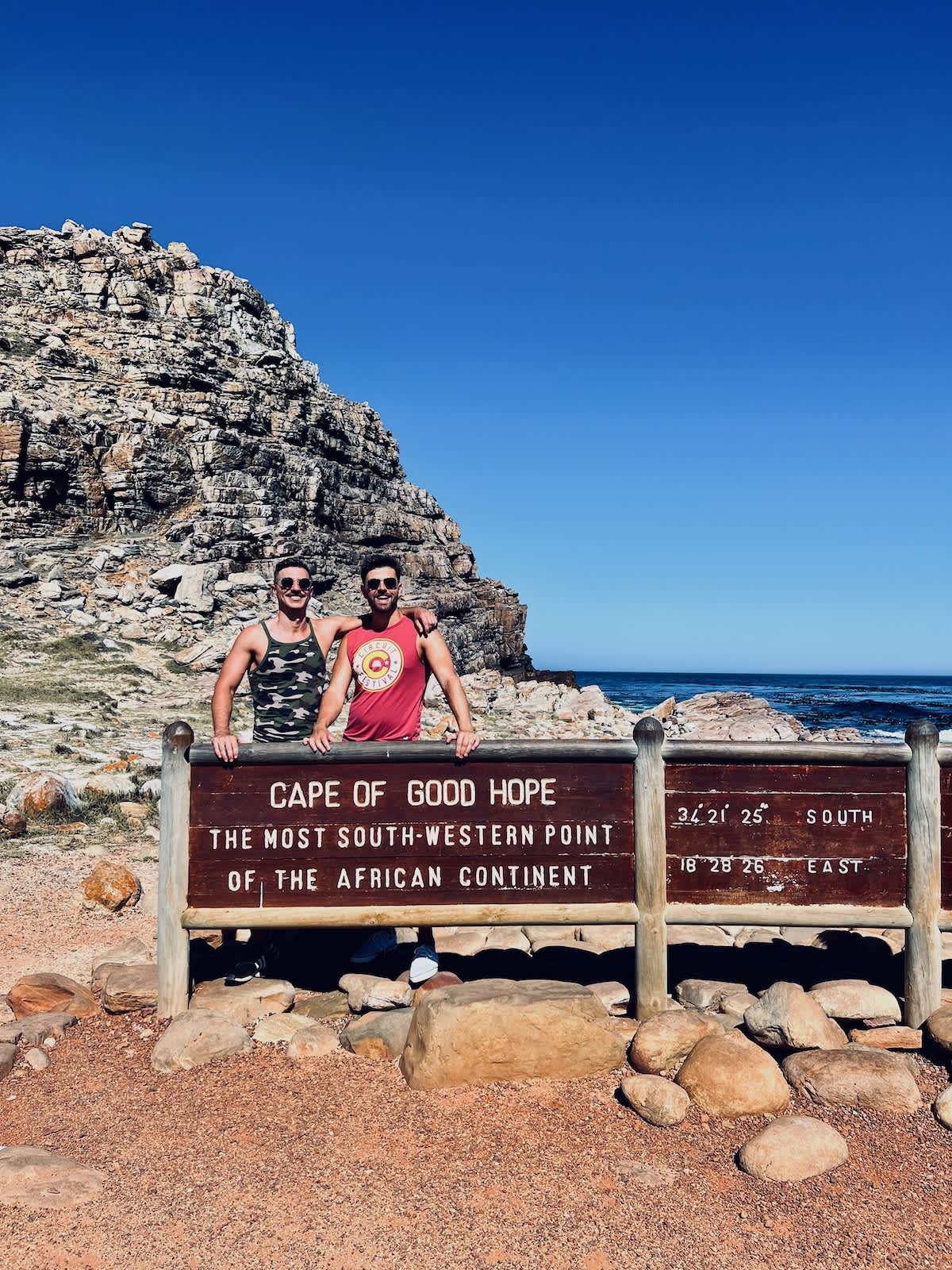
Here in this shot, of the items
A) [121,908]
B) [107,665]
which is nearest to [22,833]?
[121,908]

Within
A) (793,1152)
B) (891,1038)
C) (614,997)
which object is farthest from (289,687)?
(891,1038)

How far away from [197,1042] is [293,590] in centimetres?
261

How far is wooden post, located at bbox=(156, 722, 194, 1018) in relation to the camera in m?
4.96

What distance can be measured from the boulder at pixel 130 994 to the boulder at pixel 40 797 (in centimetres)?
546

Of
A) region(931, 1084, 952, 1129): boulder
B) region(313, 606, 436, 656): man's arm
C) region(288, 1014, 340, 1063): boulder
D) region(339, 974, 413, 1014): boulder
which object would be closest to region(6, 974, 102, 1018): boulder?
region(288, 1014, 340, 1063): boulder

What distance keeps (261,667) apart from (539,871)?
212 centimetres

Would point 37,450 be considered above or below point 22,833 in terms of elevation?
above

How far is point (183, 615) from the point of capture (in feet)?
97.8

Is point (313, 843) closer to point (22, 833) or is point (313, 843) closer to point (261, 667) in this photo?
point (261, 667)

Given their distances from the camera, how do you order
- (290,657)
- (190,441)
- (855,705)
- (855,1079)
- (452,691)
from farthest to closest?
1. (855,705)
2. (190,441)
3. (290,657)
4. (452,691)
5. (855,1079)

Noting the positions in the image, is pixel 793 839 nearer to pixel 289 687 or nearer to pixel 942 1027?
pixel 942 1027

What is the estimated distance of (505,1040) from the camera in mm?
4262

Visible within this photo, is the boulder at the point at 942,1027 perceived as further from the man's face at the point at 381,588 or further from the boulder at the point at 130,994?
the boulder at the point at 130,994

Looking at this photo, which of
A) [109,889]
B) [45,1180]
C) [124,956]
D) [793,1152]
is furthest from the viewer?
[109,889]
